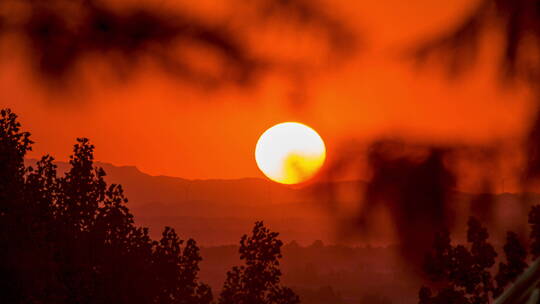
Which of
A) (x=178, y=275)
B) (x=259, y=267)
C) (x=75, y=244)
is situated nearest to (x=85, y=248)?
(x=75, y=244)

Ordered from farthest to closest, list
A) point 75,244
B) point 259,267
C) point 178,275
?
point 178,275 < point 259,267 < point 75,244

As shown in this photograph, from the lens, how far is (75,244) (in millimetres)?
23844

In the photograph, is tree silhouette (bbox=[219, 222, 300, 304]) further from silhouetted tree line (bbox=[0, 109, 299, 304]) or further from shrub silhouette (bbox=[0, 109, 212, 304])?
shrub silhouette (bbox=[0, 109, 212, 304])

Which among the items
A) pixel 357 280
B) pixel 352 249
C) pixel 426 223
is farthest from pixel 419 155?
pixel 357 280

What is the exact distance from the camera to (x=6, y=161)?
2102 cm

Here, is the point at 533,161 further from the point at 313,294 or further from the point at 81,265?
the point at 313,294

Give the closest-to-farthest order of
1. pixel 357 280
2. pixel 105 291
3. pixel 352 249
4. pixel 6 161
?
pixel 352 249
pixel 6 161
pixel 105 291
pixel 357 280

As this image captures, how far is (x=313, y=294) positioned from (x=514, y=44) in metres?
145

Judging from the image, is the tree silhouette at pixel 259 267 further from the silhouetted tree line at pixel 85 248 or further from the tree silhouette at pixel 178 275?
the tree silhouette at pixel 178 275

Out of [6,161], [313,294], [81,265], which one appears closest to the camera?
[6,161]

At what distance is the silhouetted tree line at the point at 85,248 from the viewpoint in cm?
1822

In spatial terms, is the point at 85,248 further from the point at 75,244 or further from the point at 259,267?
the point at 259,267

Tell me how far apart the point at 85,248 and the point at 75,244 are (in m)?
0.69

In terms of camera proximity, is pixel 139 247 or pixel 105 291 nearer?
pixel 105 291
